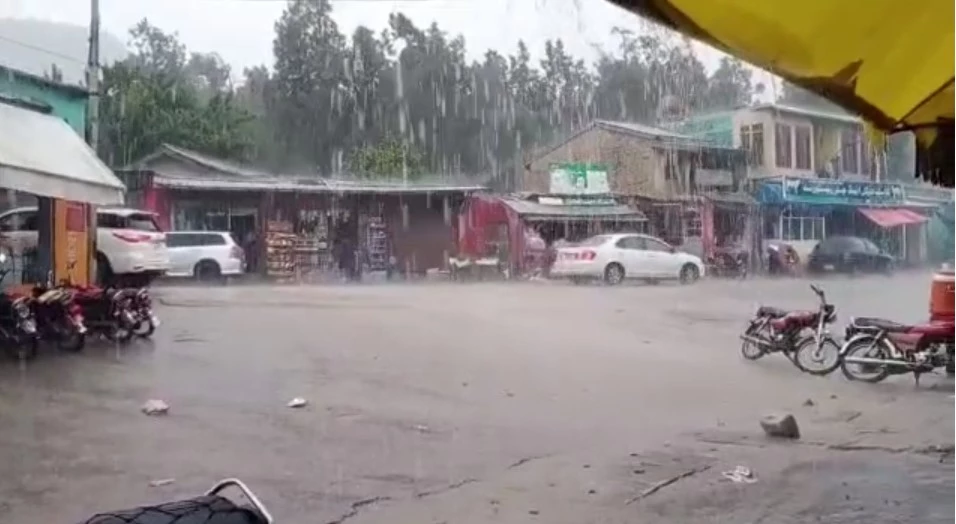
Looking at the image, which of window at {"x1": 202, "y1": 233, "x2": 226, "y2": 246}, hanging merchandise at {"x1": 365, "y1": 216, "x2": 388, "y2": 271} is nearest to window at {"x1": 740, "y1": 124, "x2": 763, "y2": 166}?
hanging merchandise at {"x1": 365, "y1": 216, "x2": 388, "y2": 271}

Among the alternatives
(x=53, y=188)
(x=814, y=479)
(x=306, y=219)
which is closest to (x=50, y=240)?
(x=53, y=188)

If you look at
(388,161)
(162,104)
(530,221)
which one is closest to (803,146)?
(530,221)

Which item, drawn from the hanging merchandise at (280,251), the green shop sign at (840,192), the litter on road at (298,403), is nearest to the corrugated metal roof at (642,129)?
the green shop sign at (840,192)

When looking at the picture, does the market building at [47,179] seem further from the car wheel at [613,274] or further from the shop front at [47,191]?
the car wheel at [613,274]

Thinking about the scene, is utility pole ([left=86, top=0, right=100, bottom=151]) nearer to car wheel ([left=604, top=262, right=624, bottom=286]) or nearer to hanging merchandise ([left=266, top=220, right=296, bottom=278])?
hanging merchandise ([left=266, top=220, right=296, bottom=278])

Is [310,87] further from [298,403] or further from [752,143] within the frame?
[752,143]

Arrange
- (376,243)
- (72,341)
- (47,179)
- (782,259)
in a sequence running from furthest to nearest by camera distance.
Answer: (782,259)
(376,243)
(72,341)
(47,179)
